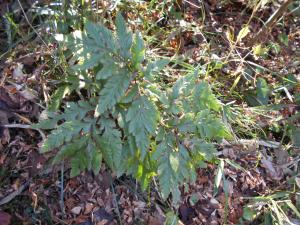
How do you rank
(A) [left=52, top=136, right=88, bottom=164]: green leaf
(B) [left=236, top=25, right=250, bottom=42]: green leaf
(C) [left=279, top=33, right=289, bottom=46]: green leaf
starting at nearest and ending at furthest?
Answer: 1. (A) [left=52, top=136, right=88, bottom=164]: green leaf
2. (B) [left=236, top=25, right=250, bottom=42]: green leaf
3. (C) [left=279, top=33, right=289, bottom=46]: green leaf

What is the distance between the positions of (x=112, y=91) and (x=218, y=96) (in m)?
0.83

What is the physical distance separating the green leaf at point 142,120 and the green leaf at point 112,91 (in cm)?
9

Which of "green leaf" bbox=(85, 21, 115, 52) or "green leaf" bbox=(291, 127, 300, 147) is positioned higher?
"green leaf" bbox=(85, 21, 115, 52)

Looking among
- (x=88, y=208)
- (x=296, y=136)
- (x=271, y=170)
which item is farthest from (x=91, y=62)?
(x=296, y=136)

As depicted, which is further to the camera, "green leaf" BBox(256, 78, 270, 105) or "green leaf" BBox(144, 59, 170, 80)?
"green leaf" BBox(256, 78, 270, 105)

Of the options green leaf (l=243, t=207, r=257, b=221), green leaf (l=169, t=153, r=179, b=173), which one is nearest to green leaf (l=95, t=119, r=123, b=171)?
green leaf (l=169, t=153, r=179, b=173)

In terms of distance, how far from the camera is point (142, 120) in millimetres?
1875

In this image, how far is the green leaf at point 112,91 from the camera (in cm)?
185

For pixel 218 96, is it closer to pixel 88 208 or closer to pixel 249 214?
pixel 249 214

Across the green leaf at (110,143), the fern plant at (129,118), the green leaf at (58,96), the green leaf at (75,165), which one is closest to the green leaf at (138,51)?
the fern plant at (129,118)

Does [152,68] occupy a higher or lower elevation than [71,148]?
higher

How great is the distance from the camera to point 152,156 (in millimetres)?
1934

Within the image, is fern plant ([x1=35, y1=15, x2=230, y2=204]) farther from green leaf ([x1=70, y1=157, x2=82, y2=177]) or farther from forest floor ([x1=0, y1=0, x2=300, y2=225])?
forest floor ([x1=0, y1=0, x2=300, y2=225])

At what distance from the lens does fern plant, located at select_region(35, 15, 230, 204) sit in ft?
6.18
